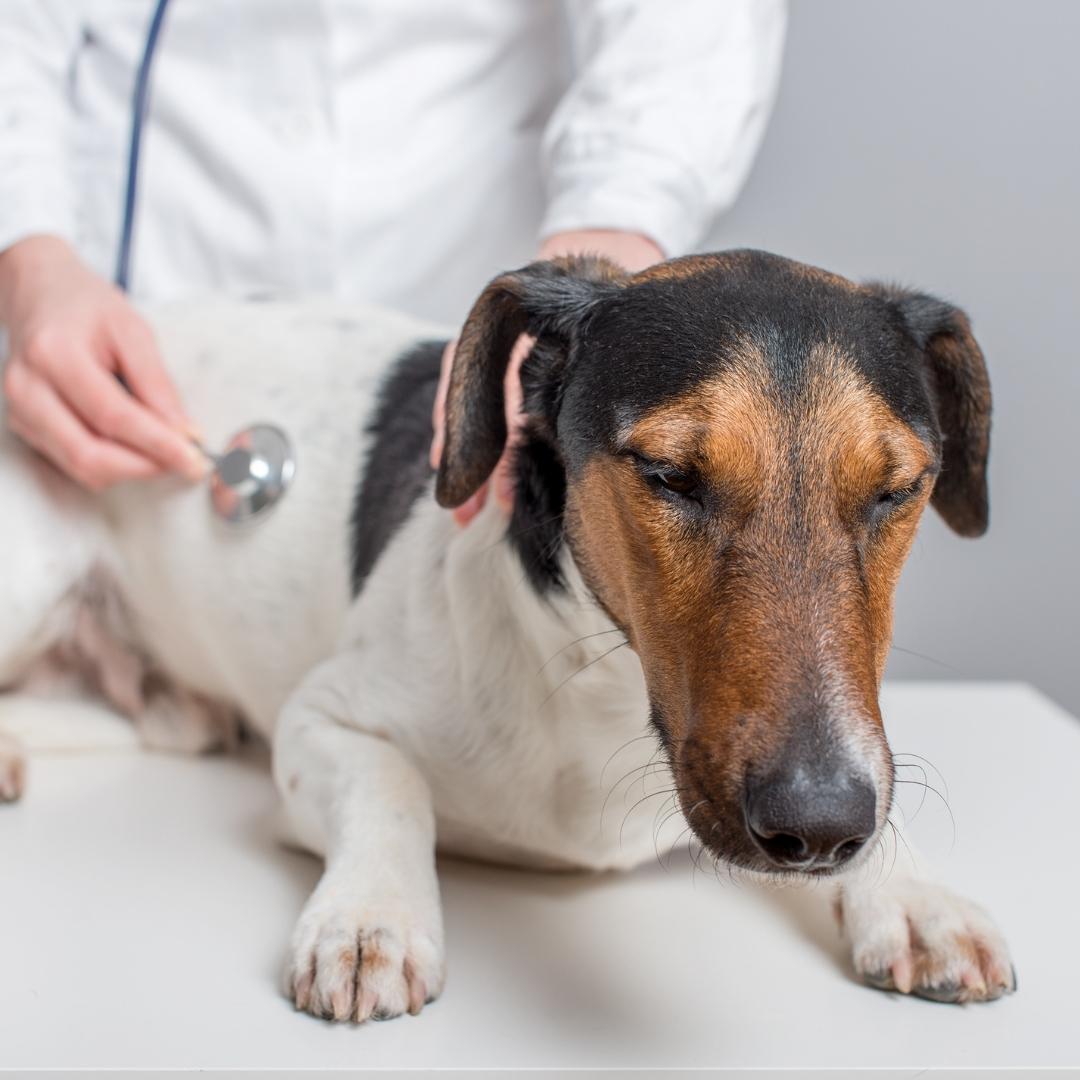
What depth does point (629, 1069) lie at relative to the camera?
121cm

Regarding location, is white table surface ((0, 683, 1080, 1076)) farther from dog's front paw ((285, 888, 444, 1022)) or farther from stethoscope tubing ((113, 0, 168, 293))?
→ stethoscope tubing ((113, 0, 168, 293))

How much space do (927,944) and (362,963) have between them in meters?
0.57

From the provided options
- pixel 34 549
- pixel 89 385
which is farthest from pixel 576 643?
pixel 34 549

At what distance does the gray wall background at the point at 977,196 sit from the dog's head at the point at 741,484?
1.37 meters

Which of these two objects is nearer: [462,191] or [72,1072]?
[72,1072]

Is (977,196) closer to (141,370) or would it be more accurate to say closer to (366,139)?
(366,139)

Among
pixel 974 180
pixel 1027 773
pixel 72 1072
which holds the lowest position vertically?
pixel 1027 773

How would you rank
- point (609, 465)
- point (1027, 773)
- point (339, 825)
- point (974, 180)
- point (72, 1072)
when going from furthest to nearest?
point (974, 180) < point (1027, 773) < point (339, 825) < point (609, 465) < point (72, 1072)

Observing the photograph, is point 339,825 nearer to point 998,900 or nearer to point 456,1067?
point 456,1067

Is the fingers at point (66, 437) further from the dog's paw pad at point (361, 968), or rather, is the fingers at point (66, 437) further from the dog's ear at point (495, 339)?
the dog's paw pad at point (361, 968)

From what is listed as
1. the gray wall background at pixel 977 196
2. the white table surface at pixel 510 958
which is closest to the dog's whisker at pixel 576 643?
the white table surface at pixel 510 958

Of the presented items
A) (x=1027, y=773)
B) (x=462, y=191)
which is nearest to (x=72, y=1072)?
(x=1027, y=773)

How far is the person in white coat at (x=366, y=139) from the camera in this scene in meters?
2.11

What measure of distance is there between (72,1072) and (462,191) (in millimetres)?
1639
